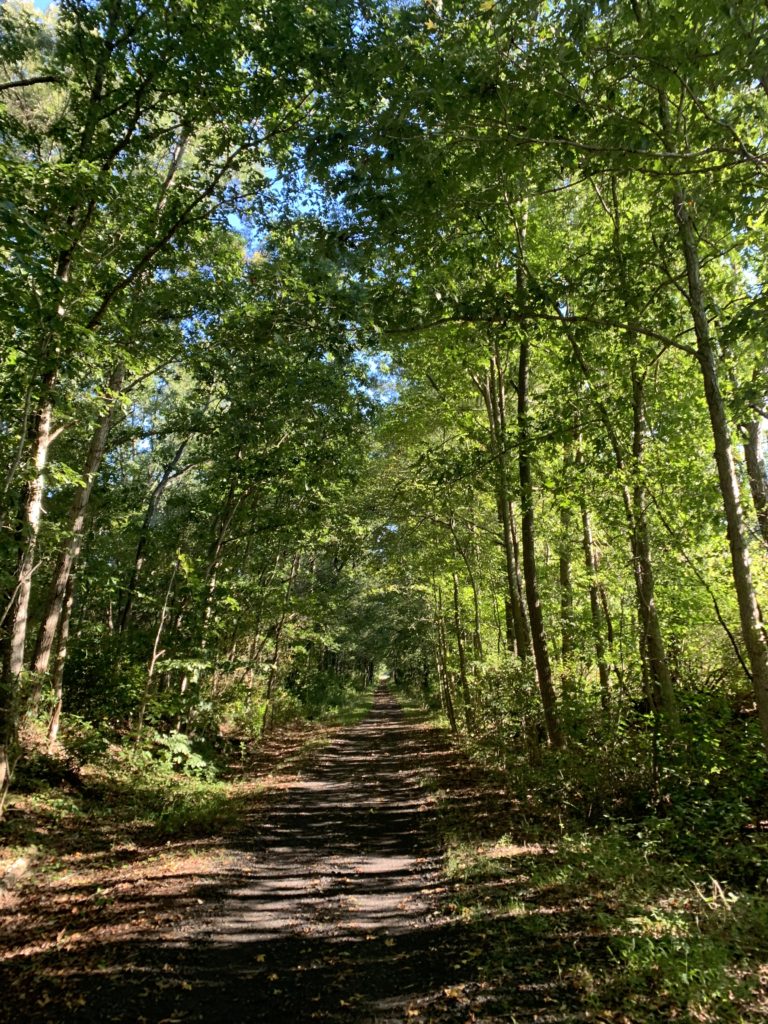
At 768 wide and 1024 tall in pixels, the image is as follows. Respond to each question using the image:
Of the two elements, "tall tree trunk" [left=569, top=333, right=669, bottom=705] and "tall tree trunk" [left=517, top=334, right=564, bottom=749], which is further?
"tall tree trunk" [left=517, top=334, right=564, bottom=749]

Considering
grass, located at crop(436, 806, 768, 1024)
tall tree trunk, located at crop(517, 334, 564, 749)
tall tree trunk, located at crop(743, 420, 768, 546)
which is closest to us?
grass, located at crop(436, 806, 768, 1024)

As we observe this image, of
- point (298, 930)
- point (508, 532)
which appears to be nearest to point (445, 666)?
point (508, 532)

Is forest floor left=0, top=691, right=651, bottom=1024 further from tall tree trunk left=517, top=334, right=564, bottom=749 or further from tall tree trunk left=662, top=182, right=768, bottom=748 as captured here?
tall tree trunk left=662, top=182, right=768, bottom=748

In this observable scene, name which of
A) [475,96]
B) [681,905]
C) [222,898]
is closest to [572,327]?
[475,96]

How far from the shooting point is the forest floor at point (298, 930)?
3.76 m

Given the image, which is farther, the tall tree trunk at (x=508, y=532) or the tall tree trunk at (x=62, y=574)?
the tall tree trunk at (x=508, y=532)

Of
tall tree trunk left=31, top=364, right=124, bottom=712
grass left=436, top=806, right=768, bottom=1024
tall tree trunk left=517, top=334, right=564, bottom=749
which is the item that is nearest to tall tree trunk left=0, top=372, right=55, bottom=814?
tall tree trunk left=31, top=364, right=124, bottom=712

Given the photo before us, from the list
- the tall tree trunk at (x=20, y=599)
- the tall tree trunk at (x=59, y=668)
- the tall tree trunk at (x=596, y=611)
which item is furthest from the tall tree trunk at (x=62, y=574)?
the tall tree trunk at (x=596, y=611)

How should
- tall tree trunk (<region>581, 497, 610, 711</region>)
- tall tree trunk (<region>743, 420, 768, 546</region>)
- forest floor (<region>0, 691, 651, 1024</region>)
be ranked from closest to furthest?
forest floor (<region>0, 691, 651, 1024</region>) → tall tree trunk (<region>581, 497, 610, 711</region>) → tall tree trunk (<region>743, 420, 768, 546</region>)

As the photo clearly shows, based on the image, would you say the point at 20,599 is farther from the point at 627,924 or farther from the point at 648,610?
the point at 648,610

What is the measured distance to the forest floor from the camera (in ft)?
12.3

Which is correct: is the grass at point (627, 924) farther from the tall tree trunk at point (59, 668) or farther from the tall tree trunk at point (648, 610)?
the tall tree trunk at point (59, 668)

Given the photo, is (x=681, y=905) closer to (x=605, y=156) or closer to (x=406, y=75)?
(x=605, y=156)

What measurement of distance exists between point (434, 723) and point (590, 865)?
17205mm
